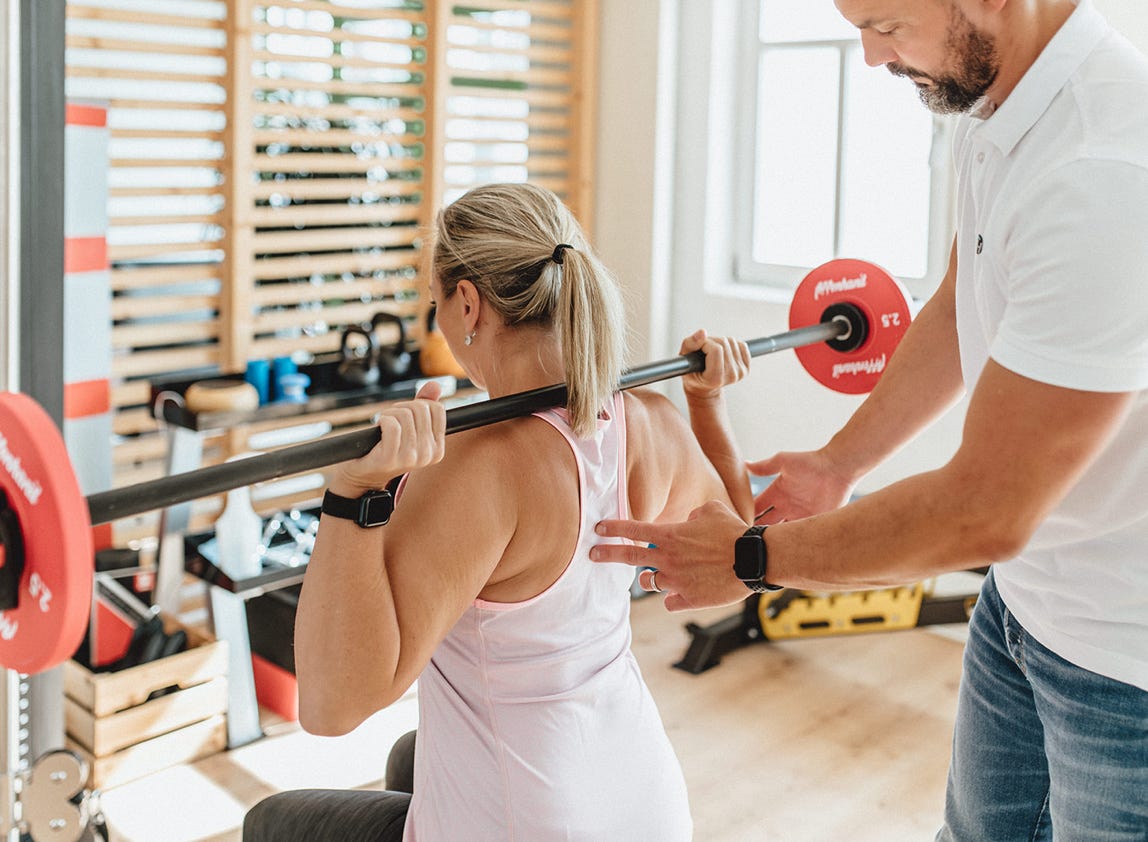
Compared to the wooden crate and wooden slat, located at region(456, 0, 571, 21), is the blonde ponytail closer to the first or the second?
the wooden crate

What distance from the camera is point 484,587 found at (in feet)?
4.99

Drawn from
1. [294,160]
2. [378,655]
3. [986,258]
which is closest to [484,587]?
[378,655]

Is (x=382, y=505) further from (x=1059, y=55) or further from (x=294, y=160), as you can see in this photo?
(x=294, y=160)

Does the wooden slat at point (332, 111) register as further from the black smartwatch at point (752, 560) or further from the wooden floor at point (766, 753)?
the black smartwatch at point (752, 560)

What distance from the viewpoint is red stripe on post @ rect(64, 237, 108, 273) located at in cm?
327

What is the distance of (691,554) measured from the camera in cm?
150

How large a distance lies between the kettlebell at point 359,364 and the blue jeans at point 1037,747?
230cm

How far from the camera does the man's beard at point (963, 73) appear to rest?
4.41 ft

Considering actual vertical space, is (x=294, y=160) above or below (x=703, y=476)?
above

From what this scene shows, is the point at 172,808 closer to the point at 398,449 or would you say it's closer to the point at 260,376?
the point at 260,376

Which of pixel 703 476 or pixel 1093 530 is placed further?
pixel 703 476

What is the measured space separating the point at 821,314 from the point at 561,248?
0.85 m

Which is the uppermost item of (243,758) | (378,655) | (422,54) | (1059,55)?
(422,54)

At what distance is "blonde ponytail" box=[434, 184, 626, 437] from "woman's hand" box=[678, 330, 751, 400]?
263mm
